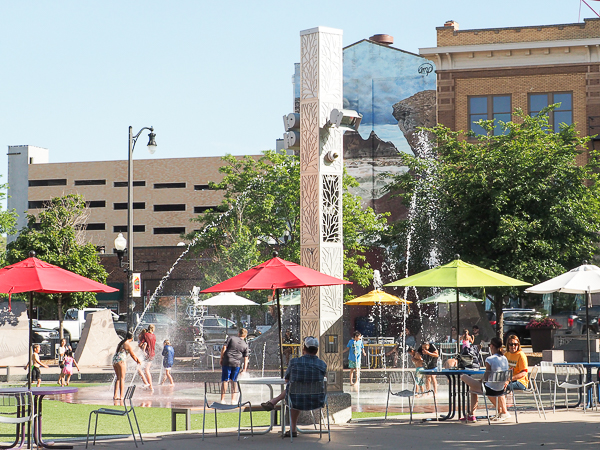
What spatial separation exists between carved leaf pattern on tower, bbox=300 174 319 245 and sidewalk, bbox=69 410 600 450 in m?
2.89

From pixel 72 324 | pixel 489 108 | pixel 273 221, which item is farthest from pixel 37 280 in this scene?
pixel 489 108

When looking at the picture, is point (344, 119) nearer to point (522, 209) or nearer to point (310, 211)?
point (310, 211)

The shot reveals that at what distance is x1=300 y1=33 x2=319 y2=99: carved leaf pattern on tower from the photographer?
1281 centimetres

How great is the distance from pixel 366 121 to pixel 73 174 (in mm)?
40095

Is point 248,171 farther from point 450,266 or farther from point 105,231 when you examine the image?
point 105,231

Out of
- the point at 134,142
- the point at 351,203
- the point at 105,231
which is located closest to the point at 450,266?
the point at 134,142

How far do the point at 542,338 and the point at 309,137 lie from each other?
1989 centimetres

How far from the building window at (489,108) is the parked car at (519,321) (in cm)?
997

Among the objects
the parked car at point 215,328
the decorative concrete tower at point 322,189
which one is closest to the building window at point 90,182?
the parked car at point 215,328

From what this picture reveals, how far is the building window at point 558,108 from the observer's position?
4053 centimetres

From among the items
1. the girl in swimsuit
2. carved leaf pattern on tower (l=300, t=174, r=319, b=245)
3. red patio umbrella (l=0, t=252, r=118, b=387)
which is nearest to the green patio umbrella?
carved leaf pattern on tower (l=300, t=174, r=319, b=245)

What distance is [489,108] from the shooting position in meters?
41.6

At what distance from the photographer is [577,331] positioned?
110 ft

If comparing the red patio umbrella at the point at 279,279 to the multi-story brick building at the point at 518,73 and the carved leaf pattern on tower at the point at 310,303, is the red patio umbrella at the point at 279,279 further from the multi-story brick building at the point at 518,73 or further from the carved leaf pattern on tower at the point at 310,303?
the multi-story brick building at the point at 518,73
